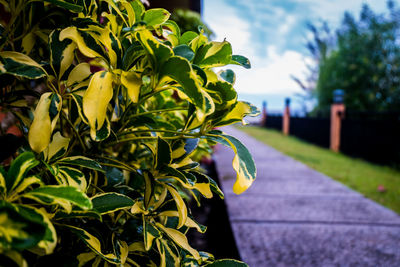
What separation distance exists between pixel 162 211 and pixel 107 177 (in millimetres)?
211

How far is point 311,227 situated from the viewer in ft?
7.62

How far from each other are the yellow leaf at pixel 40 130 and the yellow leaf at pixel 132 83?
0.50 ft

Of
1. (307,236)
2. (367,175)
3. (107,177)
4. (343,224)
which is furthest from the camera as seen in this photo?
(367,175)

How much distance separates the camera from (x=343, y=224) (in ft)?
7.85

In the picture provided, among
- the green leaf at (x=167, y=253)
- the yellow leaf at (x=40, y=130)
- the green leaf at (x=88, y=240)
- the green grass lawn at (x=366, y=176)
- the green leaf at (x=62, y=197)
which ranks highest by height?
the yellow leaf at (x=40, y=130)

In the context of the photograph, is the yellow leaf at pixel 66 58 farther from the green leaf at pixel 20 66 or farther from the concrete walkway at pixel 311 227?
the concrete walkway at pixel 311 227

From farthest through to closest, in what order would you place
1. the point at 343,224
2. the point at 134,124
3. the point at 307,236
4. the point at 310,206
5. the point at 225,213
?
the point at 310,206 < the point at 225,213 < the point at 343,224 < the point at 307,236 < the point at 134,124

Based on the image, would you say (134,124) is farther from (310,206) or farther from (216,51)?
(310,206)

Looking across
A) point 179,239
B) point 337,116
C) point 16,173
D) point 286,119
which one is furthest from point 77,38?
point 286,119

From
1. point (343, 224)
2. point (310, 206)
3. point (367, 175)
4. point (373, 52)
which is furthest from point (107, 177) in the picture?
point (373, 52)

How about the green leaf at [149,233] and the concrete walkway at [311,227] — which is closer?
the green leaf at [149,233]

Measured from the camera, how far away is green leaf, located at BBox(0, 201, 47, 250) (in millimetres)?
400

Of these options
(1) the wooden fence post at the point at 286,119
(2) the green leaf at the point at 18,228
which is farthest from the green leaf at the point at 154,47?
(1) the wooden fence post at the point at 286,119

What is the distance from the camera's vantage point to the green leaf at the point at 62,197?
46 centimetres
